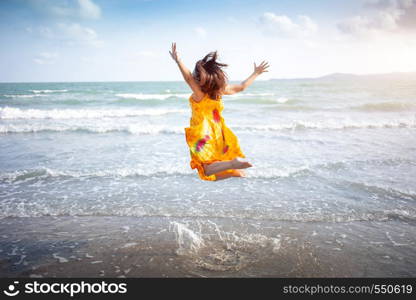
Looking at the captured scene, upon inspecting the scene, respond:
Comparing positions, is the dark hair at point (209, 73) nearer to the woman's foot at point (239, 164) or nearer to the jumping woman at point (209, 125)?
the jumping woman at point (209, 125)

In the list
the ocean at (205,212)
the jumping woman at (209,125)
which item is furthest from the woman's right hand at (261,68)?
the ocean at (205,212)

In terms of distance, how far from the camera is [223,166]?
11.9 ft

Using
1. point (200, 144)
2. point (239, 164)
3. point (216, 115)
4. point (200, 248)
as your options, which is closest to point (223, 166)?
point (239, 164)

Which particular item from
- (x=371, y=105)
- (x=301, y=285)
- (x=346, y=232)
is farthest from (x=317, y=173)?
(x=371, y=105)

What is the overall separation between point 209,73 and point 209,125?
0.64m

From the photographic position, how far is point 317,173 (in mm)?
8312

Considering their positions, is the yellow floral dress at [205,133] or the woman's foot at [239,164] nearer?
the woman's foot at [239,164]

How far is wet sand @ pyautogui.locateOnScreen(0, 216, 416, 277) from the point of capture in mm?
4184

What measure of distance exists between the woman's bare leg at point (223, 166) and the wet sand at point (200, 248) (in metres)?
1.38

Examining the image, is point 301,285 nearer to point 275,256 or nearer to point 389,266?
point 275,256

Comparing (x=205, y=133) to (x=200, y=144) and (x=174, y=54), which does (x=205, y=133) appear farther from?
(x=174, y=54)

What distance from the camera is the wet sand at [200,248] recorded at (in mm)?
4184

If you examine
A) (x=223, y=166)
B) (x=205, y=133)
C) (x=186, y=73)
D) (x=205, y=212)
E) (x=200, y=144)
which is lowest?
(x=205, y=212)

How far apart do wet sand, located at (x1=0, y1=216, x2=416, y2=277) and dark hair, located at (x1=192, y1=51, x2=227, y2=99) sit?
7.69 ft
